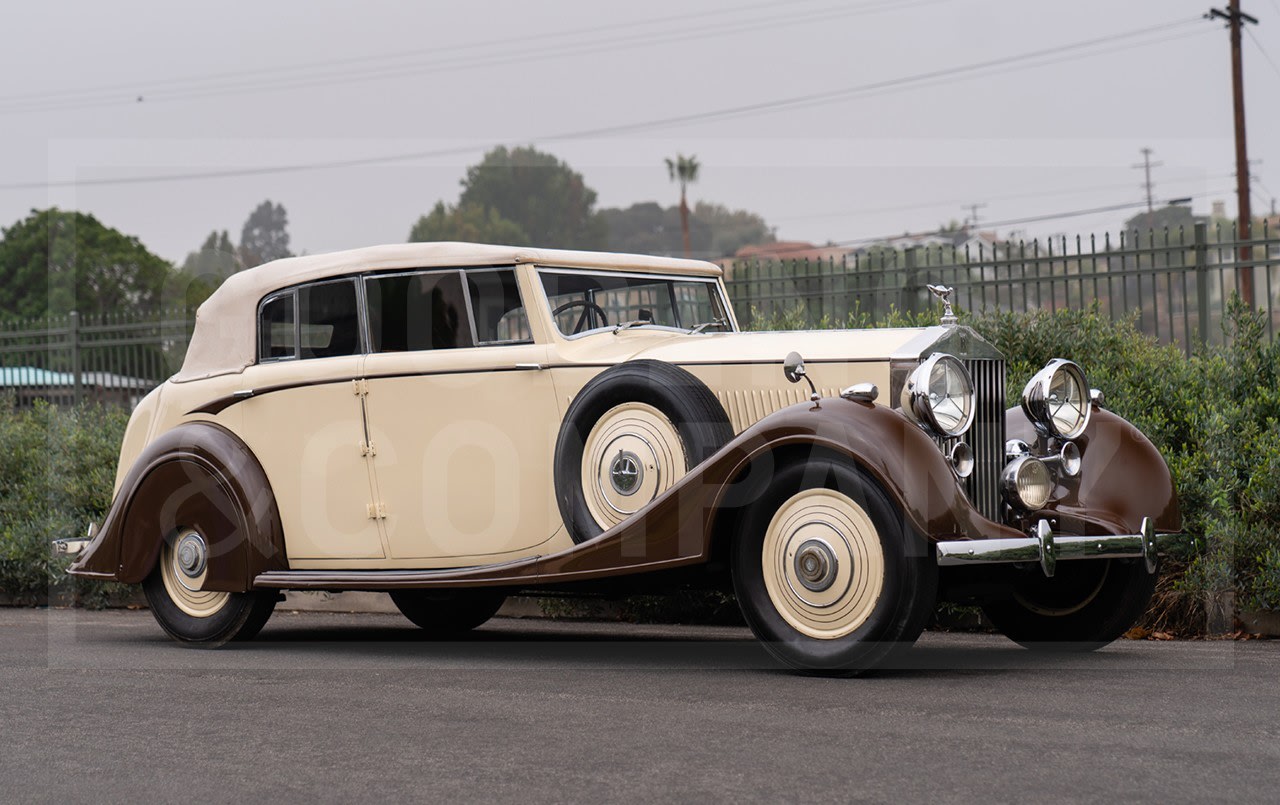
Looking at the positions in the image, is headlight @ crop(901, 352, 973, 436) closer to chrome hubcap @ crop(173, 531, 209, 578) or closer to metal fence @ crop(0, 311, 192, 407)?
chrome hubcap @ crop(173, 531, 209, 578)

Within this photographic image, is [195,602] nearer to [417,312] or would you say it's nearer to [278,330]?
[278,330]

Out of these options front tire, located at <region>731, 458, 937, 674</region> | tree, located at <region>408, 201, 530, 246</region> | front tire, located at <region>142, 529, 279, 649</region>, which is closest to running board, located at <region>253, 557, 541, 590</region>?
front tire, located at <region>142, 529, 279, 649</region>

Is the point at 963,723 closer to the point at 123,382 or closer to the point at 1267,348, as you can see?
the point at 1267,348

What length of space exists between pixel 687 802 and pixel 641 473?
2635mm

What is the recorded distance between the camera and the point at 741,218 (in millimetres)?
106375

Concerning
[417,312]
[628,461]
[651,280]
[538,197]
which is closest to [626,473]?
[628,461]

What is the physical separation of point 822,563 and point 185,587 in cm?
372

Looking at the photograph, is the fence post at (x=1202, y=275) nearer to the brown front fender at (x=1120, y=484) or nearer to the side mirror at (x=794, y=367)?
the brown front fender at (x=1120, y=484)

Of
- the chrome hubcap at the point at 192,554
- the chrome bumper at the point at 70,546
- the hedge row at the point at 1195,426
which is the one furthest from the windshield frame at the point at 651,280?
the chrome bumper at the point at 70,546

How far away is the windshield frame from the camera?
6539 mm

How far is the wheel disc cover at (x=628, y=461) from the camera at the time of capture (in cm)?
588

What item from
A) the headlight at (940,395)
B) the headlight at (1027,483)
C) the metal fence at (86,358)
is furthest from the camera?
the metal fence at (86,358)

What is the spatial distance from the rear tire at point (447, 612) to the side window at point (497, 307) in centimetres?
184

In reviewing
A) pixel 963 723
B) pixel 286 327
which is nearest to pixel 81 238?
pixel 286 327
